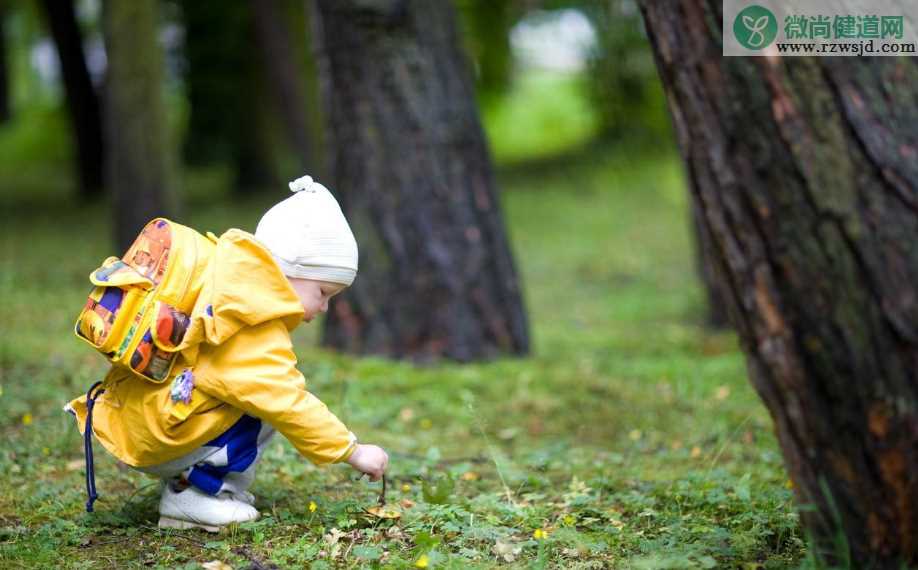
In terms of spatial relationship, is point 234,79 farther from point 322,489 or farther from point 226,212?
point 322,489

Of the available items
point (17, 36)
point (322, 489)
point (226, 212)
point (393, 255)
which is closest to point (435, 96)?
point (393, 255)

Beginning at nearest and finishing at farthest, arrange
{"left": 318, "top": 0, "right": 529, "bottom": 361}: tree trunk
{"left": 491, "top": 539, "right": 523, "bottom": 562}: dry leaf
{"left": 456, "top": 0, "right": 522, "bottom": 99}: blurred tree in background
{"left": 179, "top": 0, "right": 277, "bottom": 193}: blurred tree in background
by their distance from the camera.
Result: {"left": 491, "top": 539, "right": 523, "bottom": 562}: dry leaf → {"left": 318, "top": 0, "right": 529, "bottom": 361}: tree trunk → {"left": 179, "top": 0, "right": 277, "bottom": 193}: blurred tree in background → {"left": 456, "top": 0, "right": 522, "bottom": 99}: blurred tree in background

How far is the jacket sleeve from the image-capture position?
2.84 metres

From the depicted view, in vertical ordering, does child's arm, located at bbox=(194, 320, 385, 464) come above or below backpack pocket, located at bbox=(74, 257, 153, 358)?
below

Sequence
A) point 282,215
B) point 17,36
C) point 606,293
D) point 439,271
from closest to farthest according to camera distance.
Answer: point 282,215, point 439,271, point 606,293, point 17,36

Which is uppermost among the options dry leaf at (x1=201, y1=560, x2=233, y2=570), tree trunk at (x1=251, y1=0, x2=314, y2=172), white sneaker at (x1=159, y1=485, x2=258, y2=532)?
tree trunk at (x1=251, y1=0, x2=314, y2=172)

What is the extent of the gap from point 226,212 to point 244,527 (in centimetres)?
1324

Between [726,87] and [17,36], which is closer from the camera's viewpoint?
[726,87]

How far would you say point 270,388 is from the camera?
112 inches

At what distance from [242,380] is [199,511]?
0.54m

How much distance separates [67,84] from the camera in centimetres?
1719

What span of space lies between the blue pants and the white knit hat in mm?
526

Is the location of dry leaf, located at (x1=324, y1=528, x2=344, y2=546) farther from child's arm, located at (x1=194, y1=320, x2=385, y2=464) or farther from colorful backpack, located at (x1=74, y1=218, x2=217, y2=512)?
colorful backpack, located at (x1=74, y1=218, x2=217, y2=512)

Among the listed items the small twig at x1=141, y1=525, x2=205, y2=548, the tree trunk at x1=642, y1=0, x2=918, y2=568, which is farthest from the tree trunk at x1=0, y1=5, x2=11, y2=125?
the tree trunk at x1=642, y1=0, x2=918, y2=568
